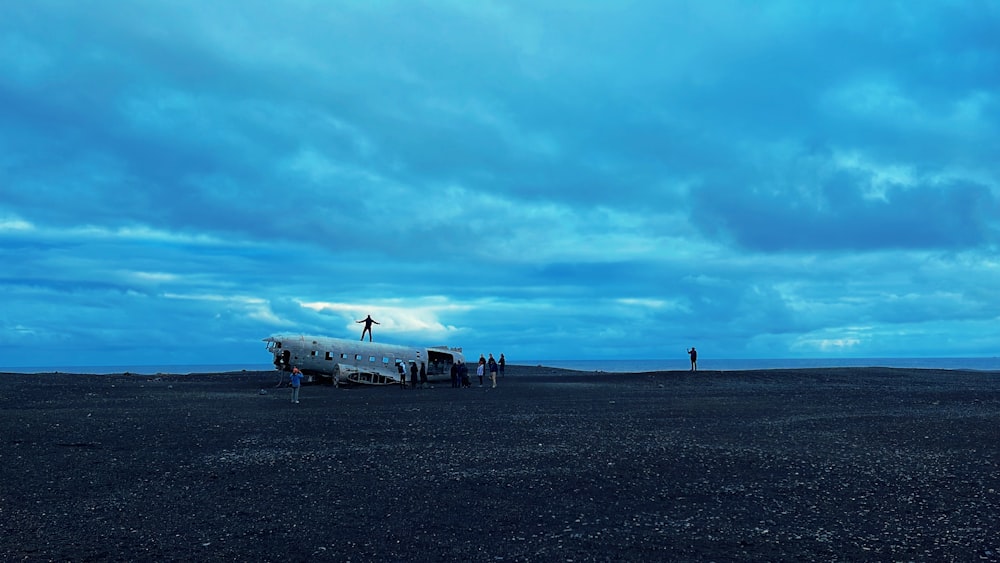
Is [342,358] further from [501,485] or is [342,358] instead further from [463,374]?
[501,485]

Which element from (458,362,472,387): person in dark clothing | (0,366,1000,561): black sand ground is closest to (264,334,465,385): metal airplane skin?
(458,362,472,387): person in dark clothing

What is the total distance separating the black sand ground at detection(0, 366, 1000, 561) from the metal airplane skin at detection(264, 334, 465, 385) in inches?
808

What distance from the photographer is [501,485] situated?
47.3ft

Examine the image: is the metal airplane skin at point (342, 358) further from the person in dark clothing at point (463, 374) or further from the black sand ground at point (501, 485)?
the black sand ground at point (501, 485)

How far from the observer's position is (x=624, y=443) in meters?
20.0

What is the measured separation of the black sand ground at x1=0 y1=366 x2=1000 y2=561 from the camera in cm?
1028

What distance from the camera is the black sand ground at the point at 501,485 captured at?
1028 cm

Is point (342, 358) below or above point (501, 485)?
above

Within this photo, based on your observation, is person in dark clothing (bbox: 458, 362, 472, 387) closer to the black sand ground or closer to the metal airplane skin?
the metal airplane skin

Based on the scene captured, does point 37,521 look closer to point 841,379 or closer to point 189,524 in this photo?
point 189,524

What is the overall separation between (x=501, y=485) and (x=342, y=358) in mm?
39122

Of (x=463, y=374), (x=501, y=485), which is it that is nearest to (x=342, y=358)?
(x=463, y=374)

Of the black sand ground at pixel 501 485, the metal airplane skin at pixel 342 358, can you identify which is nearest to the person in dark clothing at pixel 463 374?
the metal airplane skin at pixel 342 358

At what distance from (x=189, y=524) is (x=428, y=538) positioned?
413 cm
